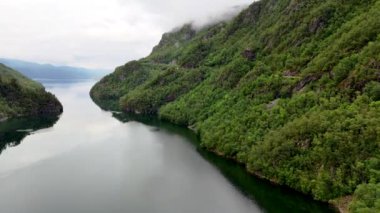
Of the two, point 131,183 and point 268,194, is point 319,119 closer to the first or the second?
point 268,194

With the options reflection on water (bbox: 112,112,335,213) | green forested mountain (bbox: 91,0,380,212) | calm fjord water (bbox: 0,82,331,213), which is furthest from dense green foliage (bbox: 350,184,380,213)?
calm fjord water (bbox: 0,82,331,213)

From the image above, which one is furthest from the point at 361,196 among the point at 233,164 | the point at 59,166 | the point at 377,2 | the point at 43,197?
the point at 377,2

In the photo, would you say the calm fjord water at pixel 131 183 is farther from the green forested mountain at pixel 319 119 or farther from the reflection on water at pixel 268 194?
the green forested mountain at pixel 319 119

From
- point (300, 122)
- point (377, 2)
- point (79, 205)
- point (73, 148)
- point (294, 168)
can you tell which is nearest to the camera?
point (79, 205)

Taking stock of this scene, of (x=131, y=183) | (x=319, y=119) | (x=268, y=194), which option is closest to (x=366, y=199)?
(x=268, y=194)

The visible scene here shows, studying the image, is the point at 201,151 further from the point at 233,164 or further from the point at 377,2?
the point at 377,2

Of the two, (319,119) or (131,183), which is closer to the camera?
(319,119)

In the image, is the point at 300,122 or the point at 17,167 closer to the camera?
the point at 300,122

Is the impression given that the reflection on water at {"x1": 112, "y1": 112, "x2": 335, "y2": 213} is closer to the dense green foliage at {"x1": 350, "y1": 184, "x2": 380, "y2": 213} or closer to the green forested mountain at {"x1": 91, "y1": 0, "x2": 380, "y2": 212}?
the green forested mountain at {"x1": 91, "y1": 0, "x2": 380, "y2": 212}
